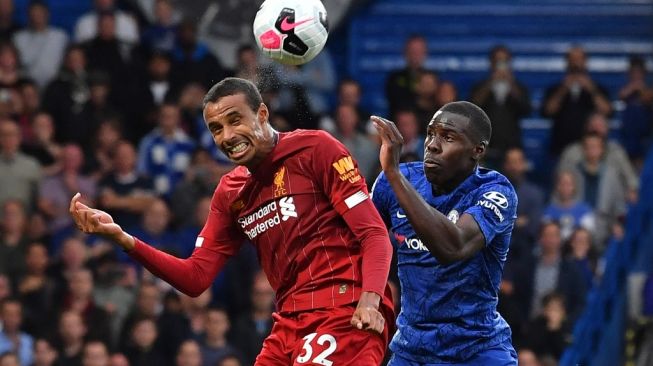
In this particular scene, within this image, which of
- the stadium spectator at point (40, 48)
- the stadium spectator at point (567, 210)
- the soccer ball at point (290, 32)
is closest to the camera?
the soccer ball at point (290, 32)

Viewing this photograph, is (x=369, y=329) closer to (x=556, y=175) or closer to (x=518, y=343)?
(x=518, y=343)

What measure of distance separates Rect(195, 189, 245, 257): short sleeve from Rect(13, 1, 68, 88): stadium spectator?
8.36 metres

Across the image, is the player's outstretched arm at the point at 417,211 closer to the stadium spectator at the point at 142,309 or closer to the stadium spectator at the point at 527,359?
the stadium spectator at the point at 527,359

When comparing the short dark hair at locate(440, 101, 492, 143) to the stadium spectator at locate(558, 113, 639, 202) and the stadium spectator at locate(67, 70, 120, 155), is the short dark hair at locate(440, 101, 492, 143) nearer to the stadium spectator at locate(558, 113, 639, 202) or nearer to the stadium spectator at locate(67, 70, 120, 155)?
the stadium spectator at locate(558, 113, 639, 202)

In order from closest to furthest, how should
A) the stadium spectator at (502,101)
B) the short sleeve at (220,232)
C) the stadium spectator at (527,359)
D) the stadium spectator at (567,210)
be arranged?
the short sleeve at (220,232)
the stadium spectator at (527,359)
the stadium spectator at (567,210)
the stadium spectator at (502,101)

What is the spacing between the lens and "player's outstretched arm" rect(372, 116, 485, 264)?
598 cm

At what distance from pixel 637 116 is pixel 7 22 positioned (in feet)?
22.7

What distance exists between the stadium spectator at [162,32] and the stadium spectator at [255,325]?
4.11 meters

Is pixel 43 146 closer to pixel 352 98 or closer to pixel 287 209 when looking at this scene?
pixel 352 98

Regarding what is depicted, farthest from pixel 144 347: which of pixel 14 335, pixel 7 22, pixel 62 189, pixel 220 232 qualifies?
pixel 220 232

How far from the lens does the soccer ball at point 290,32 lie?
23.5ft

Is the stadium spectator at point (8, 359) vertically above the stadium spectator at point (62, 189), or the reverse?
the stadium spectator at point (62, 189)

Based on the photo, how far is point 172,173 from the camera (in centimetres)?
1388

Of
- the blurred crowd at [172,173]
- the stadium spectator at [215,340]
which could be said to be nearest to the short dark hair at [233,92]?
the blurred crowd at [172,173]
